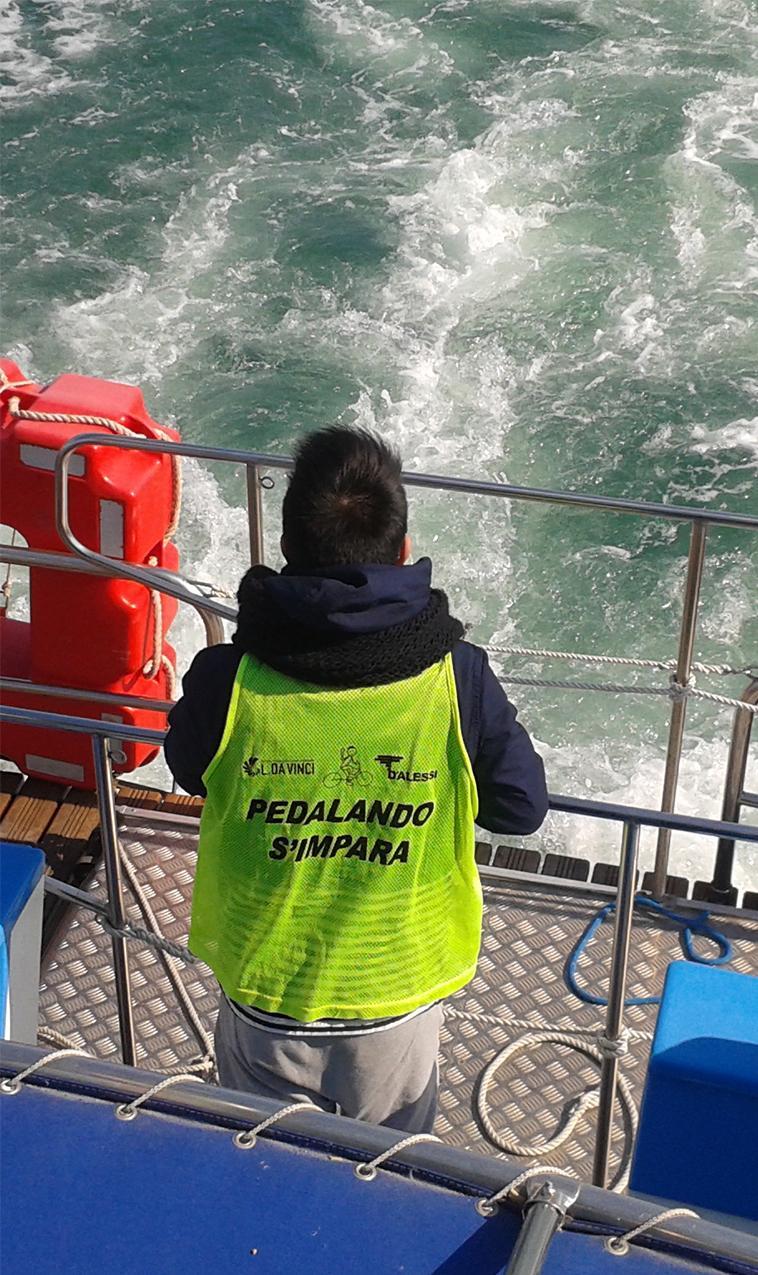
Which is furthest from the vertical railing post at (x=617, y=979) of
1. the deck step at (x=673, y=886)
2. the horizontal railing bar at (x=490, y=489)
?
the deck step at (x=673, y=886)

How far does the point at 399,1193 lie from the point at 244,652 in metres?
0.79

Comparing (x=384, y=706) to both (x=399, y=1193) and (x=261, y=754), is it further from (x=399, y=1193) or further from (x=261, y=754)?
(x=399, y=1193)

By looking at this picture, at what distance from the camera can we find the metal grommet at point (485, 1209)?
1833 mm

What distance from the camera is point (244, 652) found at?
2236mm

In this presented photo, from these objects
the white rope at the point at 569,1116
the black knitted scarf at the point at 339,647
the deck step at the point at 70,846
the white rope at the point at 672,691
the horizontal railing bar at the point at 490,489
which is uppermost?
the black knitted scarf at the point at 339,647

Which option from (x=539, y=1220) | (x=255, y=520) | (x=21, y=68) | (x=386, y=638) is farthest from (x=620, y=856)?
(x=21, y=68)

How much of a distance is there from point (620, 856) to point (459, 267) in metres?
8.34

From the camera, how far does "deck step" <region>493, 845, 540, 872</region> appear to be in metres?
4.52

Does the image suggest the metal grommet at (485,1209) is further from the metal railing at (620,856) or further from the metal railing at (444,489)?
the metal railing at (444,489)

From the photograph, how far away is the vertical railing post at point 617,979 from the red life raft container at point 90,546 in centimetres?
197

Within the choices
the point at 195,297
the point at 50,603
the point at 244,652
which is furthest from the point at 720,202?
the point at 244,652

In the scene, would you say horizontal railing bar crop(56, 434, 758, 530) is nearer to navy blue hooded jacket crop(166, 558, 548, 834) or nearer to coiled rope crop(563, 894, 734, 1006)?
coiled rope crop(563, 894, 734, 1006)

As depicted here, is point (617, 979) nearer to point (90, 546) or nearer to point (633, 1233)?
point (633, 1233)

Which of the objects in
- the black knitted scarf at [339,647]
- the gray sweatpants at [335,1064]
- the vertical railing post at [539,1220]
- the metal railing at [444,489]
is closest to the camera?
the vertical railing post at [539,1220]
